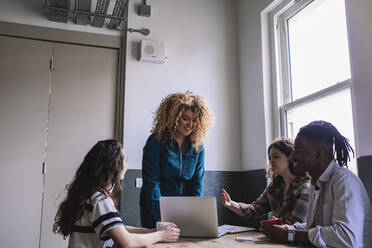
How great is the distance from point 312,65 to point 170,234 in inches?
73.3

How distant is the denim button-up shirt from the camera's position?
2076 mm

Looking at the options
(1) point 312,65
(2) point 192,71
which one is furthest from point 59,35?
(1) point 312,65

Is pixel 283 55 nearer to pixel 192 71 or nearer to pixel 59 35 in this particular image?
pixel 192 71

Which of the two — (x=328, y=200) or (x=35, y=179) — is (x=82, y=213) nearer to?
(x=328, y=200)

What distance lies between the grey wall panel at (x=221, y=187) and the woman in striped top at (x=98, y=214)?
136cm

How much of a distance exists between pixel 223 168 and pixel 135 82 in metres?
1.15

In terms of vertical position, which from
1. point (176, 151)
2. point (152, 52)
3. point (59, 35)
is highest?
point (59, 35)

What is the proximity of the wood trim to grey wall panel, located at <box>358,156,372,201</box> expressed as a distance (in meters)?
2.32

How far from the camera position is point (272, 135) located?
3150mm

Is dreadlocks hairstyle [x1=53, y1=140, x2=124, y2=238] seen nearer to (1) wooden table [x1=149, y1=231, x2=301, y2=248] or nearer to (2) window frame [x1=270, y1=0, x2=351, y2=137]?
(1) wooden table [x1=149, y1=231, x2=301, y2=248]

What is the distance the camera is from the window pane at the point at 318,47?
8.27 ft

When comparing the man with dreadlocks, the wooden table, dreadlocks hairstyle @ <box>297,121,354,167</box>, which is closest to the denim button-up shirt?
the wooden table

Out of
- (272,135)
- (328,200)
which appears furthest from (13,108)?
(328,200)

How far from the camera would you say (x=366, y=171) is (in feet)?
6.51
